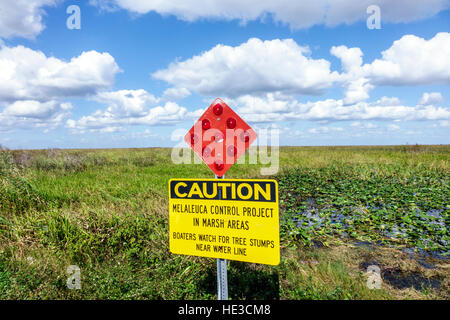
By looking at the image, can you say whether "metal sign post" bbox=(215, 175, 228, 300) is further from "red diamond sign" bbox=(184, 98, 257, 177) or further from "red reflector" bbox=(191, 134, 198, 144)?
"red reflector" bbox=(191, 134, 198, 144)

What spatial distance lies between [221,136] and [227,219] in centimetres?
86

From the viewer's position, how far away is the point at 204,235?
8.86ft

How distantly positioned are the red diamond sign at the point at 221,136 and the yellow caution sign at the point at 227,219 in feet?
0.83

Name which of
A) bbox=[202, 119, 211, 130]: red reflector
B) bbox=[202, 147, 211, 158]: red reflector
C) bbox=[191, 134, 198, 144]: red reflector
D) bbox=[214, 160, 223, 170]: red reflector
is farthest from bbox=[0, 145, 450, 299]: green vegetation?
bbox=[202, 119, 211, 130]: red reflector

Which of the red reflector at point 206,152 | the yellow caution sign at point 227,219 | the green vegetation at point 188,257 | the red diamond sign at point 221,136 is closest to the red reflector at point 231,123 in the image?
the red diamond sign at point 221,136

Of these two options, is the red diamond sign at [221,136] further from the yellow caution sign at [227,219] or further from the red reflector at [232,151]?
the yellow caution sign at [227,219]

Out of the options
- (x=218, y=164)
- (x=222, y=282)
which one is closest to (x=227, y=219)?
(x=218, y=164)

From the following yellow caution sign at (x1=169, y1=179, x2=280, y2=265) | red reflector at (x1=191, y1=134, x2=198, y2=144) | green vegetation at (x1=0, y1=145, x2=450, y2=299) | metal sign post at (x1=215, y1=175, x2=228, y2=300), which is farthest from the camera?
green vegetation at (x1=0, y1=145, x2=450, y2=299)

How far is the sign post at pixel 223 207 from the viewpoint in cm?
250

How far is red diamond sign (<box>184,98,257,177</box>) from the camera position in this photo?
9.08 ft

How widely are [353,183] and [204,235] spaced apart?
352 inches
